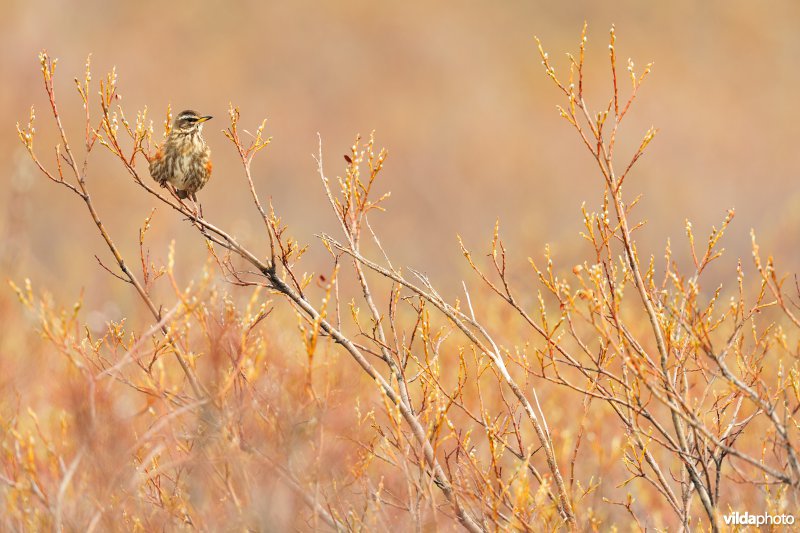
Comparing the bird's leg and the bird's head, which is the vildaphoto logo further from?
the bird's head

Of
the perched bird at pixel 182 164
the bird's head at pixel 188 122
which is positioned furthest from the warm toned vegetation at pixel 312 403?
the bird's head at pixel 188 122

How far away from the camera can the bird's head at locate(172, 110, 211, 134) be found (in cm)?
707

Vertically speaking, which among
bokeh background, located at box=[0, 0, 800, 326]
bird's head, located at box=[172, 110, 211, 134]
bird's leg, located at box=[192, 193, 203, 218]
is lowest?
bird's leg, located at box=[192, 193, 203, 218]

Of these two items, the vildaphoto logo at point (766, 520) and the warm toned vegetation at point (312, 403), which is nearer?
the warm toned vegetation at point (312, 403)

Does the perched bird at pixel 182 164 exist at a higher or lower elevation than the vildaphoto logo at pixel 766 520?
higher

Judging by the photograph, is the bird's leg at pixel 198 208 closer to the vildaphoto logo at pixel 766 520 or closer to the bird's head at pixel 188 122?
the bird's head at pixel 188 122

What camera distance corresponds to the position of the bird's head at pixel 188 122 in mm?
7074

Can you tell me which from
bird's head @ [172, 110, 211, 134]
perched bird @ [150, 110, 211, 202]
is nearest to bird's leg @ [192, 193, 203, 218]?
perched bird @ [150, 110, 211, 202]

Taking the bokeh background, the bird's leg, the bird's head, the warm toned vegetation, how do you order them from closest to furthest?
the warm toned vegetation < the bird's leg < the bird's head < the bokeh background

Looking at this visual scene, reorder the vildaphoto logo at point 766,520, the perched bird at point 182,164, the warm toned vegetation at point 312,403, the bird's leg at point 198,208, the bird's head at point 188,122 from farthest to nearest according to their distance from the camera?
the bird's head at point 188,122, the perched bird at point 182,164, the bird's leg at point 198,208, the vildaphoto logo at point 766,520, the warm toned vegetation at point 312,403

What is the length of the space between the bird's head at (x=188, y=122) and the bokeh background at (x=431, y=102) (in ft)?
83.3

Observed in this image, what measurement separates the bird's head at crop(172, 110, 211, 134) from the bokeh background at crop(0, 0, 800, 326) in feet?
83.3

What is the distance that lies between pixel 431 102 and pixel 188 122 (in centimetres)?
3996

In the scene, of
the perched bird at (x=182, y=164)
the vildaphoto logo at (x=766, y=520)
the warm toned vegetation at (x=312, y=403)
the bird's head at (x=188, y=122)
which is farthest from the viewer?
the bird's head at (x=188, y=122)
